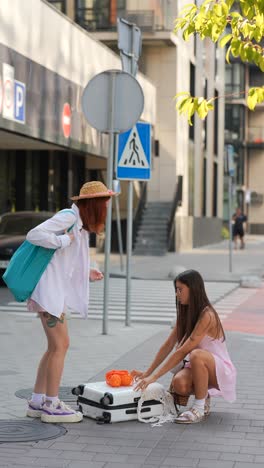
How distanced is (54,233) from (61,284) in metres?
0.36

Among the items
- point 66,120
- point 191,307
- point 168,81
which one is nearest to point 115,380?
point 191,307

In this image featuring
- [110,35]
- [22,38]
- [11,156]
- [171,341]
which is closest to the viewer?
[171,341]

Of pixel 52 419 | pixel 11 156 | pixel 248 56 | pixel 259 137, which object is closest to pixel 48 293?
pixel 52 419

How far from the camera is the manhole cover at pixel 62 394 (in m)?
8.09

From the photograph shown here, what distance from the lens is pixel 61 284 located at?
23.6ft

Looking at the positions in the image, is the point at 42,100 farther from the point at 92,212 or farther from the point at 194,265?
the point at 92,212

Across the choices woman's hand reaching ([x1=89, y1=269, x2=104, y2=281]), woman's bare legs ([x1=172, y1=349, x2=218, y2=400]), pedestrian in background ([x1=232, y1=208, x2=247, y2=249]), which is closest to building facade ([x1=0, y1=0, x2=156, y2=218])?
pedestrian in background ([x1=232, y1=208, x2=247, y2=249])

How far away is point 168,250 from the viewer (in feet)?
125

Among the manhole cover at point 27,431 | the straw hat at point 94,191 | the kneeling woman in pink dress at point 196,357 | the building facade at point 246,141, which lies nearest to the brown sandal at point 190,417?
the kneeling woman in pink dress at point 196,357

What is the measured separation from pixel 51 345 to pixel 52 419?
0.50 m

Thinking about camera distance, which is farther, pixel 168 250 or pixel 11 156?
pixel 168 250

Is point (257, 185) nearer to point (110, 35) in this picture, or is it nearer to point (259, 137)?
point (259, 137)

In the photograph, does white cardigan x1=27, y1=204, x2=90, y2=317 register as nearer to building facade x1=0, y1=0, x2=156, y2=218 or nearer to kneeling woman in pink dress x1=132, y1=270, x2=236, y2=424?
kneeling woman in pink dress x1=132, y1=270, x2=236, y2=424

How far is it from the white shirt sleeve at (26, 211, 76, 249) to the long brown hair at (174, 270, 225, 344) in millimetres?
853
